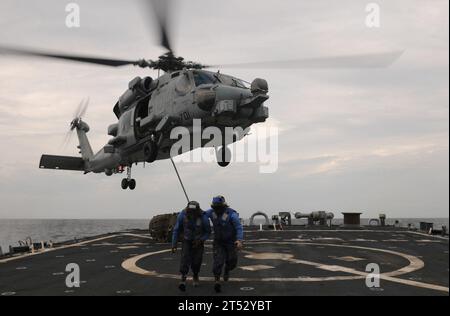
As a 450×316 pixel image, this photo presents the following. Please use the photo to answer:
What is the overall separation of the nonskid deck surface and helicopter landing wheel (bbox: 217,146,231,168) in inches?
145

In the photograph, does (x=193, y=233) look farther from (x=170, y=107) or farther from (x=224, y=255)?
(x=170, y=107)

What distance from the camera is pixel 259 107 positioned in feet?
57.8

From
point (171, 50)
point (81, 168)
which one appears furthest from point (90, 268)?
point (81, 168)

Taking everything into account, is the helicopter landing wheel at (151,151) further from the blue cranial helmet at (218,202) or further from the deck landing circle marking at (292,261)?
the blue cranial helmet at (218,202)

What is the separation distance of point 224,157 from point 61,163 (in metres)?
13.7

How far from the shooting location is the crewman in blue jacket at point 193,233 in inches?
385

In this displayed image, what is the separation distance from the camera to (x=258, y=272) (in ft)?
38.8

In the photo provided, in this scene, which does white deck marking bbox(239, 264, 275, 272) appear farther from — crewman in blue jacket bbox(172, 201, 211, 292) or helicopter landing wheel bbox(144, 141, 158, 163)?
helicopter landing wheel bbox(144, 141, 158, 163)

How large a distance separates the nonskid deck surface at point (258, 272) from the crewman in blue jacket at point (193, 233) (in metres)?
0.63

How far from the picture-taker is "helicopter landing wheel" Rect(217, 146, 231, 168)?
63.3 ft

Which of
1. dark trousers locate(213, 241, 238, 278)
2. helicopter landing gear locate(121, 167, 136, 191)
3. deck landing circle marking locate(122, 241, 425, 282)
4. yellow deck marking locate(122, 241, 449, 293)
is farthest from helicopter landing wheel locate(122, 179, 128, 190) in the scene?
dark trousers locate(213, 241, 238, 278)

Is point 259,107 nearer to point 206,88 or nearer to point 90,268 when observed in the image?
point 206,88

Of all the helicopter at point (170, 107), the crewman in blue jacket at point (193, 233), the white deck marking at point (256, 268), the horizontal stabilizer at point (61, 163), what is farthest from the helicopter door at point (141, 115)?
the crewman in blue jacket at point (193, 233)

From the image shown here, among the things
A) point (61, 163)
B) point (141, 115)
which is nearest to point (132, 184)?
point (61, 163)
